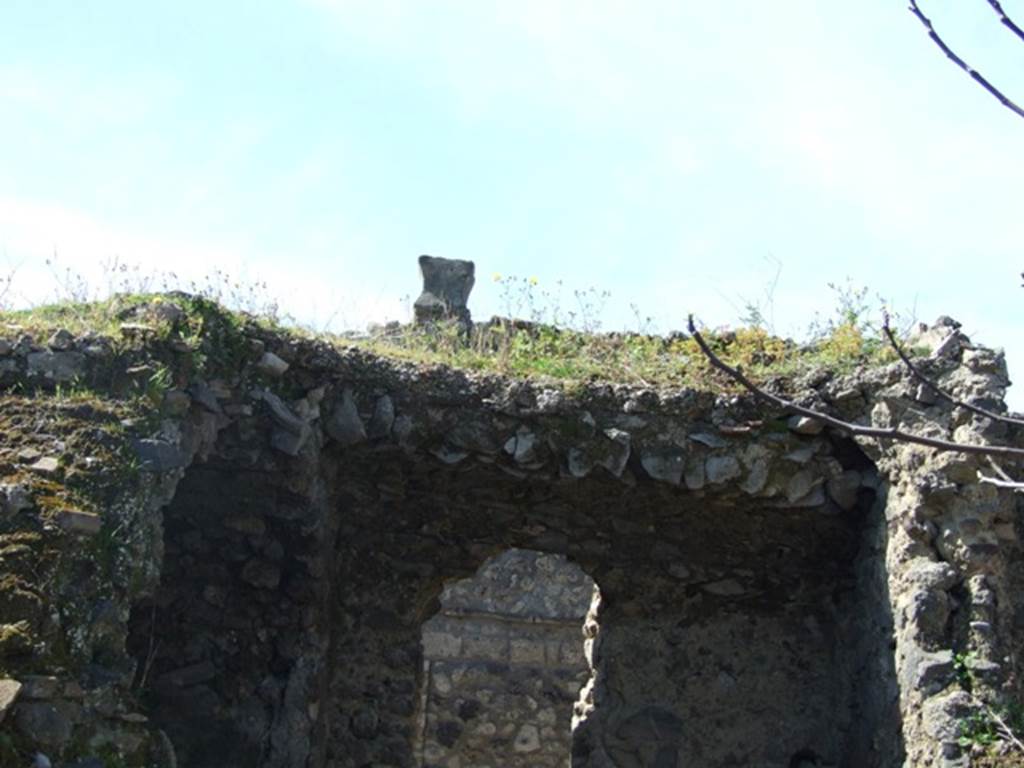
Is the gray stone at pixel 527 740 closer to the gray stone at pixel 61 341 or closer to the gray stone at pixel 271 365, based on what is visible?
the gray stone at pixel 271 365

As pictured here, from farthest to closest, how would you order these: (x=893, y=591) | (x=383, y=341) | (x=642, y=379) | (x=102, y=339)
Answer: (x=383, y=341) → (x=642, y=379) → (x=893, y=591) → (x=102, y=339)

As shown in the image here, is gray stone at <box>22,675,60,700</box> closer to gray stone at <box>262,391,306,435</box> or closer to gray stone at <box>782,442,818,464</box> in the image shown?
gray stone at <box>262,391,306,435</box>

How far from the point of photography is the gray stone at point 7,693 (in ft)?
14.8

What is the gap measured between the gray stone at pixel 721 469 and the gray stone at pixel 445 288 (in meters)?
2.11

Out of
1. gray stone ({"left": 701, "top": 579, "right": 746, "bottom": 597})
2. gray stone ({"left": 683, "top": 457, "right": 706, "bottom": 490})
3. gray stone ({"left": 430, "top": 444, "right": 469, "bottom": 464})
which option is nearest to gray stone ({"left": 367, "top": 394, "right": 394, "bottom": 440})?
gray stone ({"left": 430, "top": 444, "right": 469, "bottom": 464})

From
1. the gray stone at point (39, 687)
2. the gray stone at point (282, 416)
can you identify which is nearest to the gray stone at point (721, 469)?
the gray stone at point (282, 416)

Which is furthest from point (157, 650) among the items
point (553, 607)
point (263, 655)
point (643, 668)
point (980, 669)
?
point (553, 607)

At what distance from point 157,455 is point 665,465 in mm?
2470

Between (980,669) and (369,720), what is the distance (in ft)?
10.3

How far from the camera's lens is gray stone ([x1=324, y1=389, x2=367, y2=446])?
6.93 metres

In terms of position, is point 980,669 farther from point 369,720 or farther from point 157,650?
point 157,650

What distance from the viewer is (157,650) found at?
270 inches

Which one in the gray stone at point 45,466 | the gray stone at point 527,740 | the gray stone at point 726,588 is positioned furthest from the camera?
the gray stone at point 527,740

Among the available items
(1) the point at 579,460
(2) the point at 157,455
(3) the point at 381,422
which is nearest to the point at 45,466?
(2) the point at 157,455
